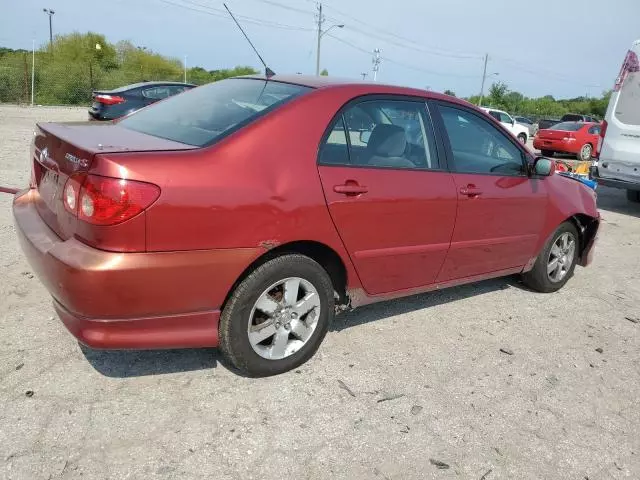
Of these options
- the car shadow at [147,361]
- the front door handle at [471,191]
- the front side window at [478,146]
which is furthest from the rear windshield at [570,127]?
the car shadow at [147,361]

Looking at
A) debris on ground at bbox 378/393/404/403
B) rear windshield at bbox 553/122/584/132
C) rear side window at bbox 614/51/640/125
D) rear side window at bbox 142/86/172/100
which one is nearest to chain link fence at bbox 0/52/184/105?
rear side window at bbox 142/86/172/100

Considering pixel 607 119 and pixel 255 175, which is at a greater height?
pixel 607 119

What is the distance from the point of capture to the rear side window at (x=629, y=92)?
8.88m

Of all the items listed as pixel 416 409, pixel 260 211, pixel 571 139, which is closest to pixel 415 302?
pixel 416 409

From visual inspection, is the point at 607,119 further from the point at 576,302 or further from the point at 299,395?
the point at 299,395

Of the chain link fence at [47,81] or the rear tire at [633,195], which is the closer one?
the rear tire at [633,195]

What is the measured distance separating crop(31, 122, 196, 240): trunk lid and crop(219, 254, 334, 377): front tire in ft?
2.59

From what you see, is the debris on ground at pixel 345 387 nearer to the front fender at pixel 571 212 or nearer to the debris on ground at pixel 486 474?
the debris on ground at pixel 486 474

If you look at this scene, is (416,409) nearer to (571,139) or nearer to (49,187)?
(49,187)

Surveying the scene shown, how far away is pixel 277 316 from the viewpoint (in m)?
2.96

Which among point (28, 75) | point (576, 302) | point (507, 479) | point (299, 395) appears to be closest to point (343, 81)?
point (299, 395)

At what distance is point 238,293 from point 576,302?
3325 mm

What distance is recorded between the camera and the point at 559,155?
840 inches

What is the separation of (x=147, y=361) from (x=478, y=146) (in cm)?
270
